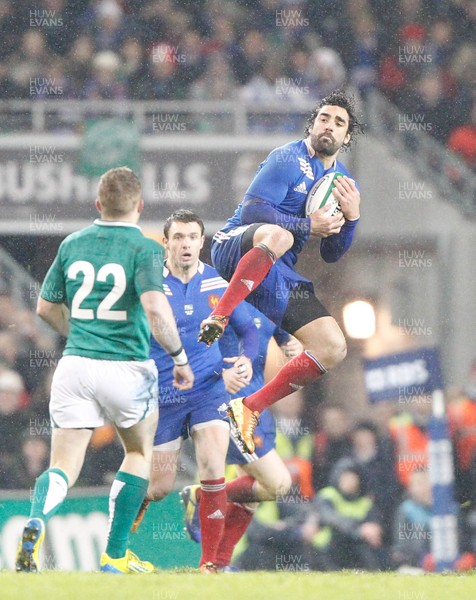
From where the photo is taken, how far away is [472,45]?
15.3 metres

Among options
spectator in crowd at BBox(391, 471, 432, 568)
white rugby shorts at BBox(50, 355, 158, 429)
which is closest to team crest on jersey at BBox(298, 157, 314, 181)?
white rugby shorts at BBox(50, 355, 158, 429)

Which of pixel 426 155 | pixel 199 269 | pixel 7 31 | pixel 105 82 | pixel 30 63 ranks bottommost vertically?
pixel 199 269

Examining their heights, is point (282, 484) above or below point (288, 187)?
below

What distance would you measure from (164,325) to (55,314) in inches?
23.4

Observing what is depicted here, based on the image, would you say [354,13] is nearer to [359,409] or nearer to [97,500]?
[359,409]

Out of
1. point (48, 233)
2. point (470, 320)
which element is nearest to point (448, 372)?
point (470, 320)

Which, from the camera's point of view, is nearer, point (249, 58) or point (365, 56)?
point (249, 58)

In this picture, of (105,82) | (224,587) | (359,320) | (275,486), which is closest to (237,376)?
(275,486)

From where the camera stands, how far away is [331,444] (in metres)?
10.5

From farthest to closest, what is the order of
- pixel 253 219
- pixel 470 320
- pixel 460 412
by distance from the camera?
pixel 470 320, pixel 460 412, pixel 253 219

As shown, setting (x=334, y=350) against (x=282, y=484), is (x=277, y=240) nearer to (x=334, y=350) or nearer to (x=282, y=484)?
(x=334, y=350)

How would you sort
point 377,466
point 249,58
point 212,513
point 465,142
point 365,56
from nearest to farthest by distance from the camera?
point 212,513 < point 377,466 < point 465,142 < point 249,58 < point 365,56

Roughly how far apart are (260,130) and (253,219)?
4690 mm

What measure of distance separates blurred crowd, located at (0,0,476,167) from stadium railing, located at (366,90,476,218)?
53 cm
